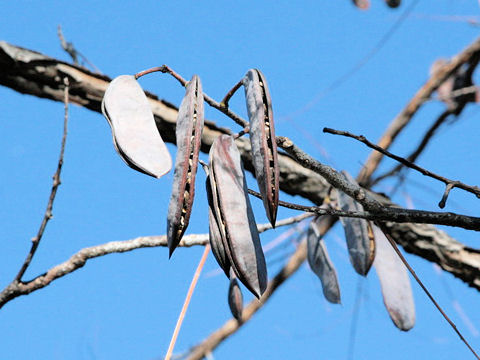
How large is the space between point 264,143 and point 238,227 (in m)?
0.08

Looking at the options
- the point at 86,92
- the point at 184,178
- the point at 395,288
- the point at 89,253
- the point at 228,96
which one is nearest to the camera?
the point at 184,178

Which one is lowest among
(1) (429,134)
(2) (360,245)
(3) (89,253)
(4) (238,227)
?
(4) (238,227)

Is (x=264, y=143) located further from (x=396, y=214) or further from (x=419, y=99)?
(x=419, y=99)

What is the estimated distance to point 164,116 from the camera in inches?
71.2

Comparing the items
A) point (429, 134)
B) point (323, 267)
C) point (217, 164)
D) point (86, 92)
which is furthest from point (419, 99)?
point (217, 164)

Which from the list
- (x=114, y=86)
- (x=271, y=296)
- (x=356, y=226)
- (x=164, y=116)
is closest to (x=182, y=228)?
(x=114, y=86)

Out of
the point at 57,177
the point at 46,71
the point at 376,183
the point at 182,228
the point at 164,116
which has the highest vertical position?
the point at 46,71

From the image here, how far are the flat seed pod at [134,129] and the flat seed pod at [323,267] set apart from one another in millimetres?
478

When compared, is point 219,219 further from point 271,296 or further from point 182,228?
point 271,296

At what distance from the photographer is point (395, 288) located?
111 centimetres

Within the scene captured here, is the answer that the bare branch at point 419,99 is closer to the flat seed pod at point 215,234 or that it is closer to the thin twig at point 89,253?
the thin twig at point 89,253

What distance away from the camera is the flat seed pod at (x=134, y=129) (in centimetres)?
71

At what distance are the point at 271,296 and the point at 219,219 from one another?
122 cm

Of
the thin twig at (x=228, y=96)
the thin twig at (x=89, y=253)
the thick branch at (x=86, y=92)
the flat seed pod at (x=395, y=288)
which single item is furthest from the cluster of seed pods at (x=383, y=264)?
the thick branch at (x=86, y=92)
